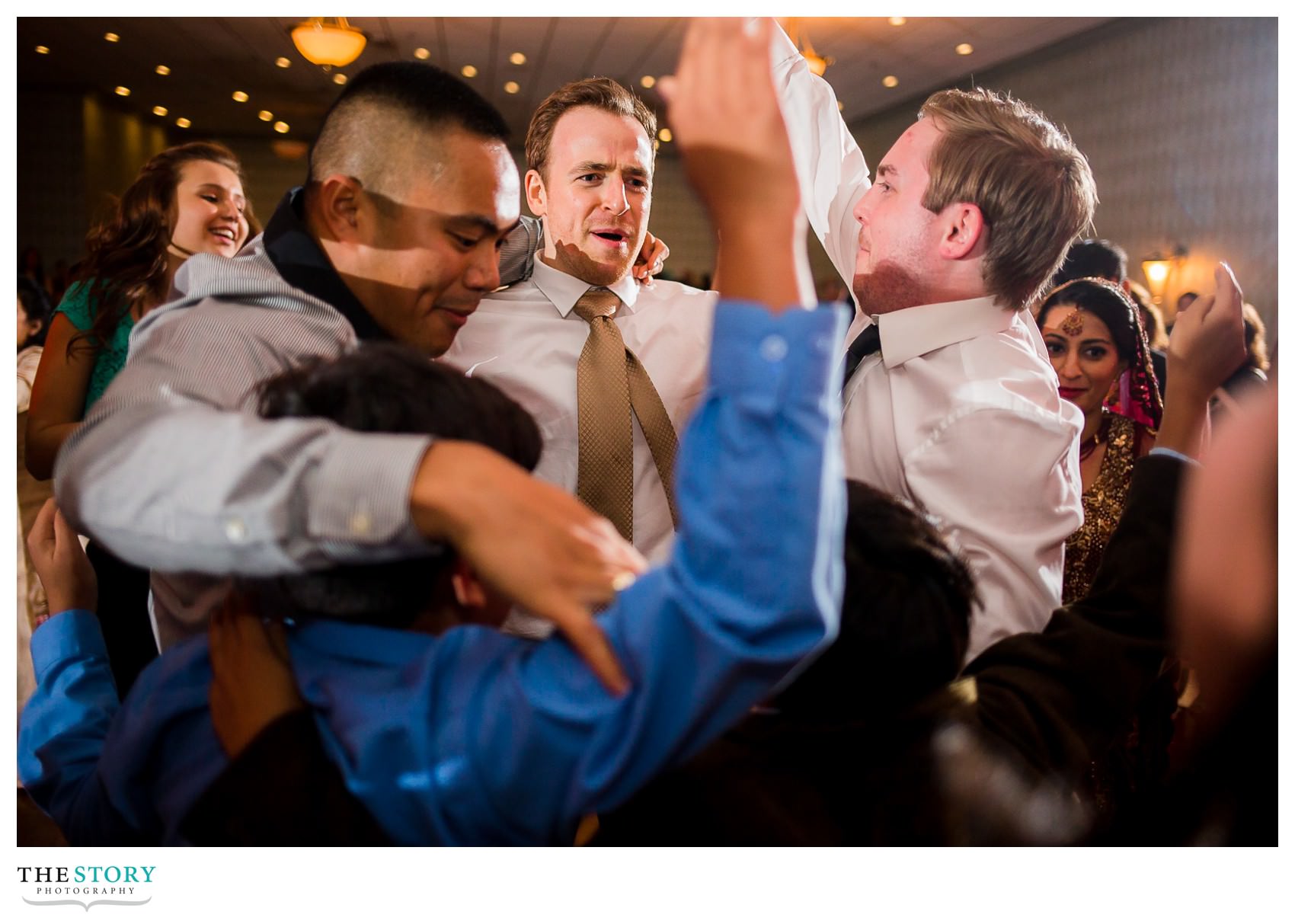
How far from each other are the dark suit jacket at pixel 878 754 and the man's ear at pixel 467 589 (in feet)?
0.61

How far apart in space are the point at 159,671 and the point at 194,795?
14 centimetres

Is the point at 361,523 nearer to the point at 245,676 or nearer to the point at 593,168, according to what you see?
the point at 245,676

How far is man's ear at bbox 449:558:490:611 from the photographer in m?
0.87

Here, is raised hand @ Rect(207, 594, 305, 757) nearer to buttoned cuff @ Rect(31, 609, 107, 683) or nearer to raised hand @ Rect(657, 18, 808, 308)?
buttoned cuff @ Rect(31, 609, 107, 683)

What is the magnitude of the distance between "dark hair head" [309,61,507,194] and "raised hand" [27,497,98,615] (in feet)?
1.76

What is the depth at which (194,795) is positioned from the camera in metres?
0.90

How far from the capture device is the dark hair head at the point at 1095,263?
154 centimetres

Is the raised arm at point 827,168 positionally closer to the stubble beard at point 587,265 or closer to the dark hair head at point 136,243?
the stubble beard at point 587,265

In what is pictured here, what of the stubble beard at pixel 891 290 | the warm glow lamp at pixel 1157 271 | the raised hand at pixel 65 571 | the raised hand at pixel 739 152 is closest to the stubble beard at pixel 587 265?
the stubble beard at pixel 891 290

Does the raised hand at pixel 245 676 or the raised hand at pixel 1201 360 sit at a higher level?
the raised hand at pixel 1201 360

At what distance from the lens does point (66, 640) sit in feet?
3.61

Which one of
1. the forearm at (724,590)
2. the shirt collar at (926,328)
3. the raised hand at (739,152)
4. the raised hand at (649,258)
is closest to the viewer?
the forearm at (724,590)

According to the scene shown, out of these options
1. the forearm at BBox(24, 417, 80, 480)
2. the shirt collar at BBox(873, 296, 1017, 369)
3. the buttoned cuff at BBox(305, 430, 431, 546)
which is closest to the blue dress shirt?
the buttoned cuff at BBox(305, 430, 431, 546)
